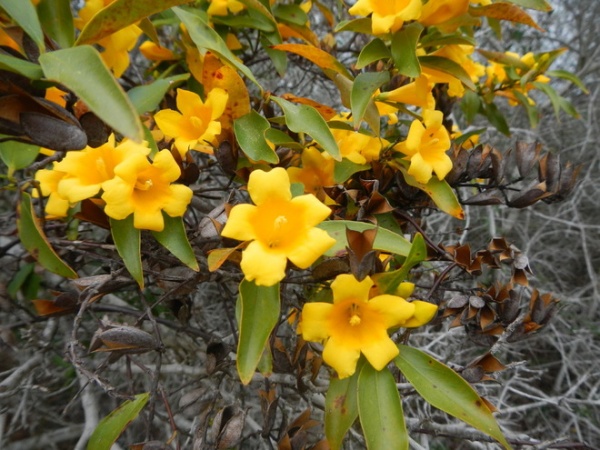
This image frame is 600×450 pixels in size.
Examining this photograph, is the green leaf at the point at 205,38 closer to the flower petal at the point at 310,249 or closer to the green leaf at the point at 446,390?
the flower petal at the point at 310,249

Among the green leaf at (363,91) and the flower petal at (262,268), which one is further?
the green leaf at (363,91)

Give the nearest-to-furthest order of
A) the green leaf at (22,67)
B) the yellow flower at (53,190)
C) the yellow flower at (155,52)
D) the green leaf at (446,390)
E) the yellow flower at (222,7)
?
1. the green leaf at (22,67)
2. the green leaf at (446,390)
3. the yellow flower at (53,190)
4. the yellow flower at (222,7)
5. the yellow flower at (155,52)

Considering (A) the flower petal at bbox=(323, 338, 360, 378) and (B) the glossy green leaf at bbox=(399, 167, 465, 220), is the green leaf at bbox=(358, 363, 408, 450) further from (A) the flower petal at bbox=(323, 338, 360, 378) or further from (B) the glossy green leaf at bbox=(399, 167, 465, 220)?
(B) the glossy green leaf at bbox=(399, 167, 465, 220)

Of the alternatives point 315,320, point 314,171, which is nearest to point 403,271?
point 315,320

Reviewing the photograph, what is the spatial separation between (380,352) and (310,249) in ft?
0.74

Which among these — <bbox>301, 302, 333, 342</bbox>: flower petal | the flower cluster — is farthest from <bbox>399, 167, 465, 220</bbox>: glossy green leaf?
the flower cluster

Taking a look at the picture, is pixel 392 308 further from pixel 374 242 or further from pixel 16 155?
pixel 16 155

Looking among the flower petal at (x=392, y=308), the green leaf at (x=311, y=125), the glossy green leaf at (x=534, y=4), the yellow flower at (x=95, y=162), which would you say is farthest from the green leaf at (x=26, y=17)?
the glossy green leaf at (x=534, y=4)

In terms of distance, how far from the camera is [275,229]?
785 mm

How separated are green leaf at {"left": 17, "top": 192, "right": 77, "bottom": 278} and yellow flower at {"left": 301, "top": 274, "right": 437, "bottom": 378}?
0.45 metres

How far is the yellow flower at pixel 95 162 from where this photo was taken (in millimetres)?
792

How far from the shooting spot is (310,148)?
105 centimetres

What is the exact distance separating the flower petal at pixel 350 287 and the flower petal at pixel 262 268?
0.11 metres

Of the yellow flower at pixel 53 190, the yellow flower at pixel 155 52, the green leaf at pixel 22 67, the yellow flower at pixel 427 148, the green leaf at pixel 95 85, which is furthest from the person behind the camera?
the yellow flower at pixel 155 52
